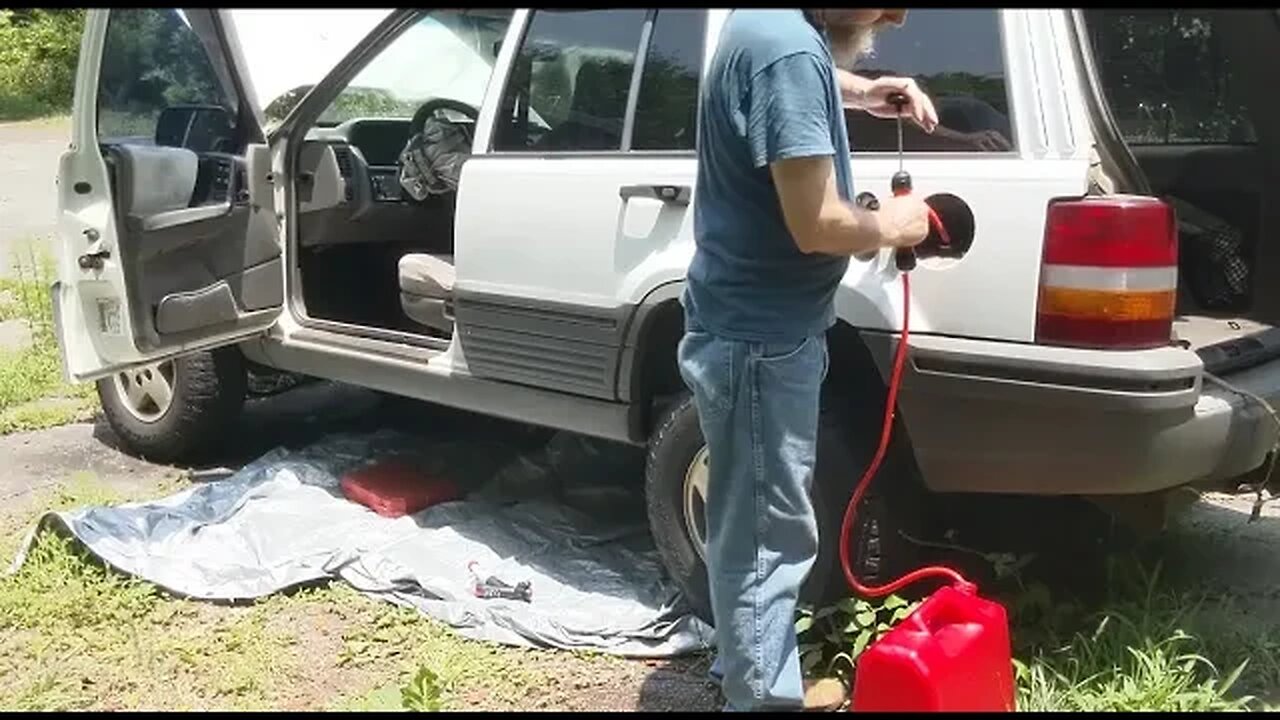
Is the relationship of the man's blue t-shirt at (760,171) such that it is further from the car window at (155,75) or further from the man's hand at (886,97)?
the car window at (155,75)

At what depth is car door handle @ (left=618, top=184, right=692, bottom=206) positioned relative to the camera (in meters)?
3.45

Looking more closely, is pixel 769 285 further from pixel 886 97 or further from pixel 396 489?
pixel 396 489

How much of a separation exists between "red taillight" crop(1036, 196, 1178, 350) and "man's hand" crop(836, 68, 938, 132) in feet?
1.13

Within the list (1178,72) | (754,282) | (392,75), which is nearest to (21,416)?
(392,75)

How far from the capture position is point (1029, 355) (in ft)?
9.55

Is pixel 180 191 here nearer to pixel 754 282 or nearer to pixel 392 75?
pixel 392 75

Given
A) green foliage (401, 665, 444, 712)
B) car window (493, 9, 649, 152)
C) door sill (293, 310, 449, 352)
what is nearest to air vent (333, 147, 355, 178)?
door sill (293, 310, 449, 352)

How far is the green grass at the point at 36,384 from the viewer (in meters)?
6.15

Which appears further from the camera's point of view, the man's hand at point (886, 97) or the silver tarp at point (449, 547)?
the silver tarp at point (449, 547)

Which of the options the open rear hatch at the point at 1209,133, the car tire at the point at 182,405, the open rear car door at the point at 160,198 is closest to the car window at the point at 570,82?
the open rear car door at the point at 160,198

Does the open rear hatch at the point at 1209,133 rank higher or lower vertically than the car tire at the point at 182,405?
higher

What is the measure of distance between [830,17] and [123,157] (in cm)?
280

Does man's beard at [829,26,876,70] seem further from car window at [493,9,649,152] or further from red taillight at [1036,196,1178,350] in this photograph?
car window at [493,9,649,152]

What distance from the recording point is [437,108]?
5.24 m
